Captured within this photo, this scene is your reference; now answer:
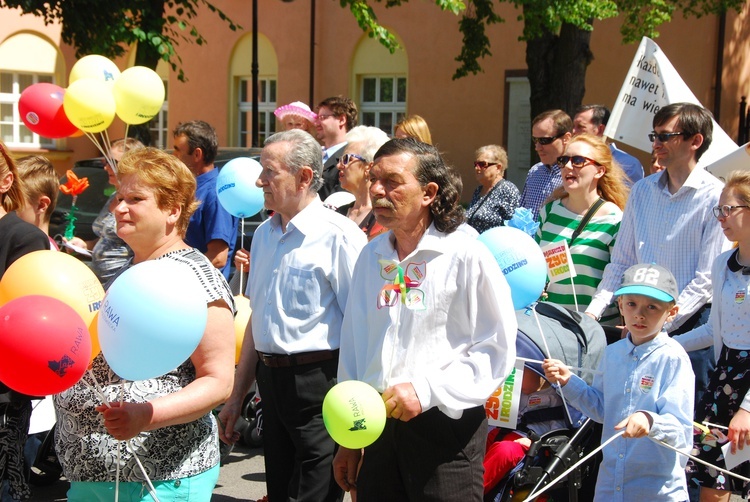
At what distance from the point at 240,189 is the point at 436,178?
8.03ft

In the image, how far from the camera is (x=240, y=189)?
5543mm

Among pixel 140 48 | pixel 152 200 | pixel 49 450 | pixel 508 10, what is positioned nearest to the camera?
pixel 152 200

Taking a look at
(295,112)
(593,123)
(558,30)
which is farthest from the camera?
(558,30)

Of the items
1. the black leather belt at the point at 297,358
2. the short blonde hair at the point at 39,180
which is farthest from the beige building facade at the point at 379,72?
the black leather belt at the point at 297,358

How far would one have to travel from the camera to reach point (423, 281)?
321cm

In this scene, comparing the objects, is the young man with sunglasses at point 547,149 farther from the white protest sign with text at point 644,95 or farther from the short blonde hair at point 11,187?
the short blonde hair at point 11,187

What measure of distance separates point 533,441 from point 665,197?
68.2 inches

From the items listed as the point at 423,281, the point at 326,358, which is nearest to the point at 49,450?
the point at 326,358

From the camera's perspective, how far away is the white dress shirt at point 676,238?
4801mm

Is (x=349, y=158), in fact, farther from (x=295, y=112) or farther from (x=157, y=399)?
(x=157, y=399)

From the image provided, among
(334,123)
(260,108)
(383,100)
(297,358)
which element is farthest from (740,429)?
(260,108)

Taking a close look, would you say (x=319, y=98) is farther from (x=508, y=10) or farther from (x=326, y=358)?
(x=326, y=358)

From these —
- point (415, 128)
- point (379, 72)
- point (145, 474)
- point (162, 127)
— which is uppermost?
point (379, 72)

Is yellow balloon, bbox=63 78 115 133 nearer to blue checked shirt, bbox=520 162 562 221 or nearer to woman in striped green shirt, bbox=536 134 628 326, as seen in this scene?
woman in striped green shirt, bbox=536 134 628 326
